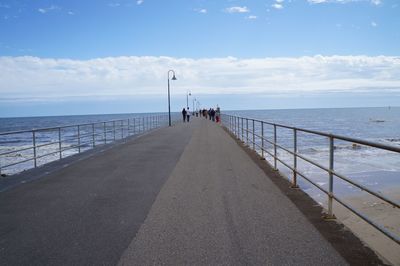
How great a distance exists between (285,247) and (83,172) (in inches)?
291

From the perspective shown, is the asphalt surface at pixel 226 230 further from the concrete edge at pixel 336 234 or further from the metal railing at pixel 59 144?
the metal railing at pixel 59 144

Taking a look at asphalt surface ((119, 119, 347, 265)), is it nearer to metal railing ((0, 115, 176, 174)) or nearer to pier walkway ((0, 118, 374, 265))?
pier walkway ((0, 118, 374, 265))

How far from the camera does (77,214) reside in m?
6.57

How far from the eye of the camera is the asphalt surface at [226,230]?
179 inches

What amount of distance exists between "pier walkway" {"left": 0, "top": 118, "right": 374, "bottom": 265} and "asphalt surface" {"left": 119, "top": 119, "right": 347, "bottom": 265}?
0.01 meters

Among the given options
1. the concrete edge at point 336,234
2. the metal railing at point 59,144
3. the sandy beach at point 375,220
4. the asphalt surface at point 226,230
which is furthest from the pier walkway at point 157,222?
the sandy beach at point 375,220

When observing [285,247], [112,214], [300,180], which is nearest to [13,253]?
[112,214]

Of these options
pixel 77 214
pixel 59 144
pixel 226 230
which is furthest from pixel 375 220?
pixel 59 144

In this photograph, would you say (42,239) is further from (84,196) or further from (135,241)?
(84,196)

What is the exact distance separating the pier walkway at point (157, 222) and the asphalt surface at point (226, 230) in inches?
0.4

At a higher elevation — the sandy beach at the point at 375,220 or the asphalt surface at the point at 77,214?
the asphalt surface at the point at 77,214

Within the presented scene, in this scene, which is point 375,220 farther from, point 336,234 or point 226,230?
point 226,230

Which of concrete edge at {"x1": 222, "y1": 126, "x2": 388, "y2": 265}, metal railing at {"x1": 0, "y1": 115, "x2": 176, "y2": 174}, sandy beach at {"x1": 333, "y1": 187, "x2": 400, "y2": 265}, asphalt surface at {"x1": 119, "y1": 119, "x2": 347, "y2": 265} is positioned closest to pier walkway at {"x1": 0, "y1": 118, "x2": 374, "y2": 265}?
asphalt surface at {"x1": 119, "y1": 119, "x2": 347, "y2": 265}

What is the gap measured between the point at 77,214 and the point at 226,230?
7.92 feet
